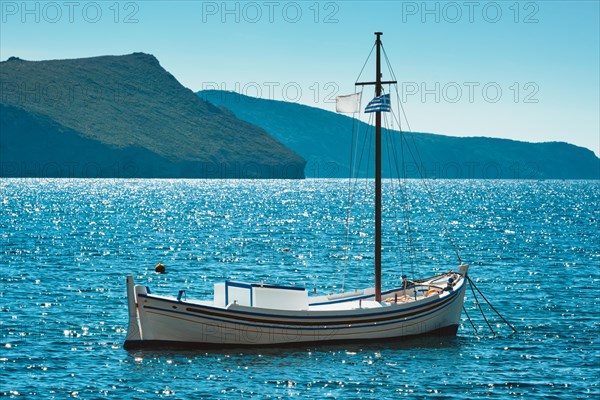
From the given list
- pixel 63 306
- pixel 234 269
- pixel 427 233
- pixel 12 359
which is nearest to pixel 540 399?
pixel 12 359

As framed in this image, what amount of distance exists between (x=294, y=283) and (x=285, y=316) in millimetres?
22460

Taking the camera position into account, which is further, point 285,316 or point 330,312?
point 330,312

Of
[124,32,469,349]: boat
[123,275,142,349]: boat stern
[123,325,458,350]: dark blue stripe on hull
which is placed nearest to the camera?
[123,275,142,349]: boat stern

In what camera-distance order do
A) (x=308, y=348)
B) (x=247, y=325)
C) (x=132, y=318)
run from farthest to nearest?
(x=308, y=348), (x=247, y=325), (x=132, y=318)

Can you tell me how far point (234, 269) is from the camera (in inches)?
2426

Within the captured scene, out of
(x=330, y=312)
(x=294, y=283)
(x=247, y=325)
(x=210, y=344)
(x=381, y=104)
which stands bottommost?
(x=210, y=344)

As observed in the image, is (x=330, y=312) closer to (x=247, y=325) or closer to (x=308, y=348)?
(x=308, y=348)

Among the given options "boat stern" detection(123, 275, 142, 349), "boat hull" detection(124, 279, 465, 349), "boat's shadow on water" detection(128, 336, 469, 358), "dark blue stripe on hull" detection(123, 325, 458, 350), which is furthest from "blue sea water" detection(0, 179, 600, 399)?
"boat stern" detection(123, 275, 142, 349)

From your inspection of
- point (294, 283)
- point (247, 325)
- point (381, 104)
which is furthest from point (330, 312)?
point (294, 283)

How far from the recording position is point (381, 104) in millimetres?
35906

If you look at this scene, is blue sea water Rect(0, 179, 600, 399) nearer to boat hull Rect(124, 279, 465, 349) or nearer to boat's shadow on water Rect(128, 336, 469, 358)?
boat's shadow on water Rect(128, 336, 469, 358)

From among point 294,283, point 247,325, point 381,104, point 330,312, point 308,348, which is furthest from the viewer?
point 294,283

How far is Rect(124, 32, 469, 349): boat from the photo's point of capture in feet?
105

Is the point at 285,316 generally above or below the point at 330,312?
below
